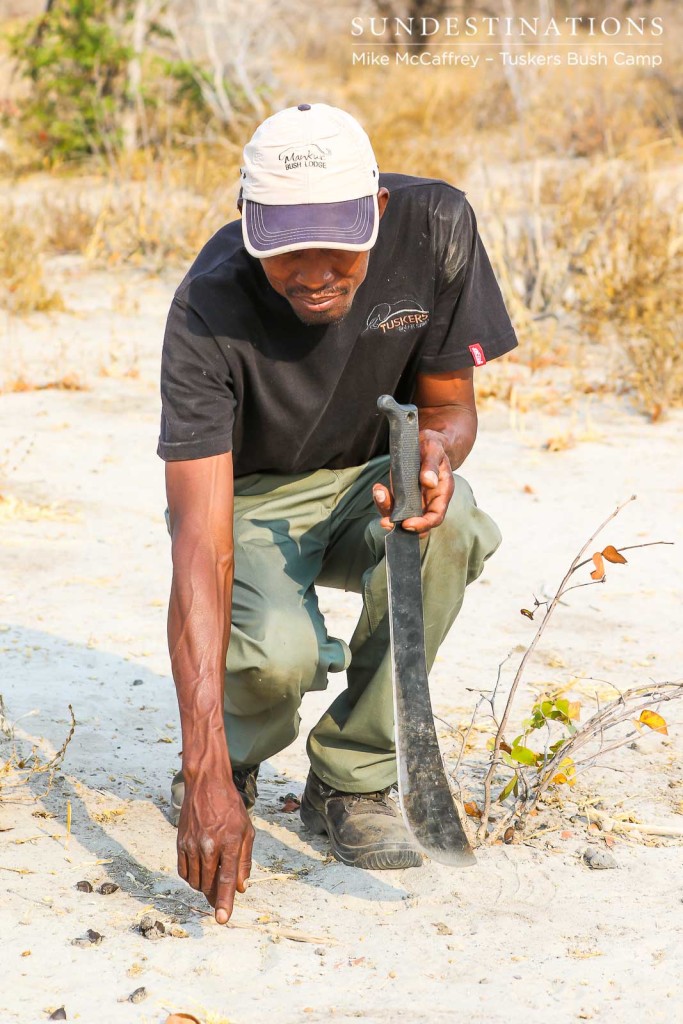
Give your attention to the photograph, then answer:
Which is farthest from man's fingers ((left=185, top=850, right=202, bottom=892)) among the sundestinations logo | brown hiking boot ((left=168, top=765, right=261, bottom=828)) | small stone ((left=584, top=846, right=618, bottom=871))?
the sundestinations logo

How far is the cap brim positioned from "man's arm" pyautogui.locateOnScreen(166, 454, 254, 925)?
1.50 feet

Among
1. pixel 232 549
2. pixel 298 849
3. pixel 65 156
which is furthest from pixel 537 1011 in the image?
pixel 65 156

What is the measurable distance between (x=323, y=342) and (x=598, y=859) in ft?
4.11

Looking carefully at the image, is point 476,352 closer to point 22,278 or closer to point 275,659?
point 275,659

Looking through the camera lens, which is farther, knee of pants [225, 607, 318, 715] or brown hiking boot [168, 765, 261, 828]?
brown hiking boot [168, 765, 261, 828]

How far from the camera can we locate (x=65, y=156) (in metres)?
10.4

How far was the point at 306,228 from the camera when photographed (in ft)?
7.76

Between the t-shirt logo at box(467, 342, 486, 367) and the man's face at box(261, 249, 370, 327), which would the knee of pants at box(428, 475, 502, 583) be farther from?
the man's face at box(261, 249, 370, 327)

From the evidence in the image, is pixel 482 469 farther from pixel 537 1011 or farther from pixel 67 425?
pixel 537 1011

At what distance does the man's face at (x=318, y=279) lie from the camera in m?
2.45

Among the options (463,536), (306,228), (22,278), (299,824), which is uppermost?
(306,228)

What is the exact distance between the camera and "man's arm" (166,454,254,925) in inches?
87.7

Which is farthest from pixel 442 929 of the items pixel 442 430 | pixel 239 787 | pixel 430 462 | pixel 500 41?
pixel 500 41

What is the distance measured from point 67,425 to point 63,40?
215 inches
